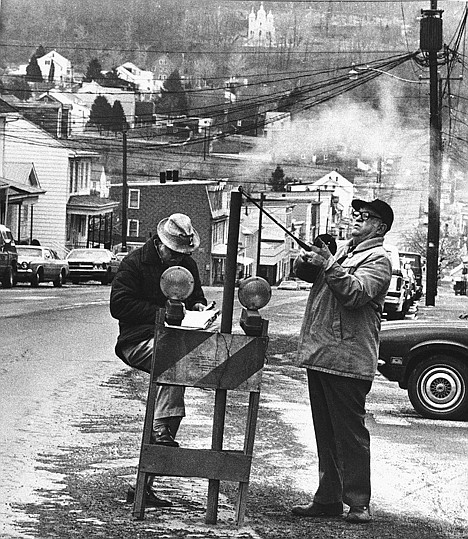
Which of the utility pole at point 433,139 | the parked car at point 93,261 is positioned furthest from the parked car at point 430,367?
the parked car at point 93,261

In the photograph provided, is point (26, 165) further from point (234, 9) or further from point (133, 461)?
point (133, 461)

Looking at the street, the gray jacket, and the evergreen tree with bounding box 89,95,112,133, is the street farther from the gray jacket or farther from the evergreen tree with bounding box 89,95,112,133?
the evergreen tree with bounding box 89,95,112,133

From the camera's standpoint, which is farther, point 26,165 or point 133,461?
point 26,165

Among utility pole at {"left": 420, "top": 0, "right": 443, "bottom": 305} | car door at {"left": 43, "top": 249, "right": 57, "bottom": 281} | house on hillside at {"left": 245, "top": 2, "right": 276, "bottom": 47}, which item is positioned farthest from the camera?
car door at {"left": 43, "top": 249, "right": 57, "bottom": 281}

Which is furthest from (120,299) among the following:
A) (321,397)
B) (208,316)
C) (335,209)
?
(335,209)

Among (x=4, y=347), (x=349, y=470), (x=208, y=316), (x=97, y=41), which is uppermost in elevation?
(x=97, y=41)

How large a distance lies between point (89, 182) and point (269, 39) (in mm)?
2120

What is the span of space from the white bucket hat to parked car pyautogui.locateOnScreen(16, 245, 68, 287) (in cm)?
850

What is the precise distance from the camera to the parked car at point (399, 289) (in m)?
11.4

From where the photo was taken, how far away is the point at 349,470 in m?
5.31

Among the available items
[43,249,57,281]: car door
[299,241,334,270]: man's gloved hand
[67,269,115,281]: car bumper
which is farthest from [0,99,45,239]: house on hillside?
[299,241,334,270]: man's gloved hand

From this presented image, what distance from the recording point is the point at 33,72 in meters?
11.7

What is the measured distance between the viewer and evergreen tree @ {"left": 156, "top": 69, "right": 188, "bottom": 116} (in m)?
11.9

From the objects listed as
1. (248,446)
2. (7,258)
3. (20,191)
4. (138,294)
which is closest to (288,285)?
(20,191)
